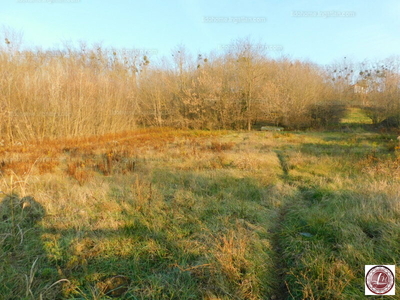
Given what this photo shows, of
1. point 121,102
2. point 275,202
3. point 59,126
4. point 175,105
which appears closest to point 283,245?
point 275,202

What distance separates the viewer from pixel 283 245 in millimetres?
3115

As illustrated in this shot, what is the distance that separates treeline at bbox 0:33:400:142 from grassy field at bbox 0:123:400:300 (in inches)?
388

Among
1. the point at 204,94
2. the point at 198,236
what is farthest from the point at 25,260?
the point at 204,94

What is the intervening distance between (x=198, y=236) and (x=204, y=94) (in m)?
16.6

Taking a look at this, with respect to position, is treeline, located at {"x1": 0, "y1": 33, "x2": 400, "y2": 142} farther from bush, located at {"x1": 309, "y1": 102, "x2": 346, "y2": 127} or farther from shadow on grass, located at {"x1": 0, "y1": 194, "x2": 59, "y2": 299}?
shadow on grass, located at {"x1": 0, "y1": 194, "x2": 59, "y2": 299}

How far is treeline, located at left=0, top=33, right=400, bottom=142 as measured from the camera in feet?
46.2

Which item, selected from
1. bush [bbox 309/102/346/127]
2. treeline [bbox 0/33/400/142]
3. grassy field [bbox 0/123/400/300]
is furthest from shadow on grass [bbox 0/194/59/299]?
bush [bbox 309/102/346/127]

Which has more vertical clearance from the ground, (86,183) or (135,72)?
(135,72)

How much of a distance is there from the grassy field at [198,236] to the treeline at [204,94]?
9.87 meters

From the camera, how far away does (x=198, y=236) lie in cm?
326

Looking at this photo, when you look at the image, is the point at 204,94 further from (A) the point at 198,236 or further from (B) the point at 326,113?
(A) the point at 198,236

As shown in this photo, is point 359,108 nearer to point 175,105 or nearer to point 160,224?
point 175,105

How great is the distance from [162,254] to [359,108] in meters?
22.6

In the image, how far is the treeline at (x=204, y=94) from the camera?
1409 centimetres
